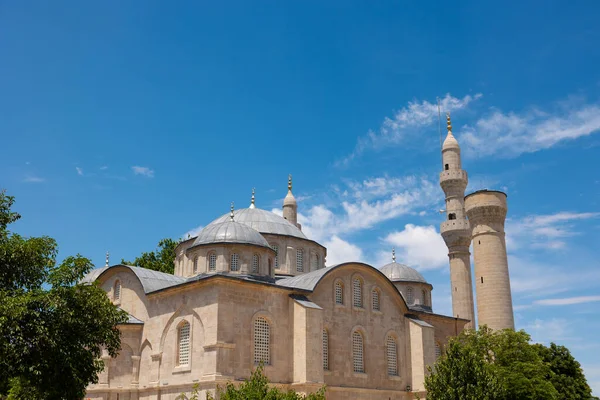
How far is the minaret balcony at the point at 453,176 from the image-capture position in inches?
1508

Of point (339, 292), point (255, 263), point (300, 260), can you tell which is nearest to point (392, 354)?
point (339, 292)

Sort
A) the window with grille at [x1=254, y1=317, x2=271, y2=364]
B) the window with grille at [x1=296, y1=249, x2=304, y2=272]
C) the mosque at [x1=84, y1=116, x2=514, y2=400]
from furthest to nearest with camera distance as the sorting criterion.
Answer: the window with grille at [x1=296, y1=249, x2=304, y2=272] → the window with grille at [x1=254, y1=317, x2=271, y2=364] → the mosque at [x1=84, y1=116, x2=514, y2=400]

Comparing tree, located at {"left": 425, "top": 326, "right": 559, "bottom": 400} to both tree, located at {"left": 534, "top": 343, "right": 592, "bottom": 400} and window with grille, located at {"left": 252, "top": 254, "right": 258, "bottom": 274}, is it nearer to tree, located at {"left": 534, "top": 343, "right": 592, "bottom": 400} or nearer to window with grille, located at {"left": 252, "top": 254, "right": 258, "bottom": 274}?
tree, located at {"left": 534, "top": 343, "right": 592, "bottom": 400}

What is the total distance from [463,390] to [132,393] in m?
11.6

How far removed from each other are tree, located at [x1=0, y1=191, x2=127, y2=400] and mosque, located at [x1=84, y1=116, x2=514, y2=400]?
5.00m

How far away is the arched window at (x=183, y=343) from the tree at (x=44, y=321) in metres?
5.29

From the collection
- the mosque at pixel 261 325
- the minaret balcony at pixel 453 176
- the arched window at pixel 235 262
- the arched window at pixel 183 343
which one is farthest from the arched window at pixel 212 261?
the minaret balcony at pixel 453 176

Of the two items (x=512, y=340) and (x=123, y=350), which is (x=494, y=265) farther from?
(x=123, y=350)

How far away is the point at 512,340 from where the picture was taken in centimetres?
2661

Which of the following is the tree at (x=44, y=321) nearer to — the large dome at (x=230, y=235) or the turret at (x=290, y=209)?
the large dome at (x=230, y=235)

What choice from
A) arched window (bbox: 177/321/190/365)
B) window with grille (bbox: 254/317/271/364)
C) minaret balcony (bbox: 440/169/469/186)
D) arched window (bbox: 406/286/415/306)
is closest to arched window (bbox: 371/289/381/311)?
window with grille (bbox: 254/317/271/364)

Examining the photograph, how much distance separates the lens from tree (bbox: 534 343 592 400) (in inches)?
1196

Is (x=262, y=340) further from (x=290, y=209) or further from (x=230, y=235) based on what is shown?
(x=290, y=209)

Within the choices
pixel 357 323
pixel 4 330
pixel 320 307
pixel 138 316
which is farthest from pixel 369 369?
pixel 4 330
